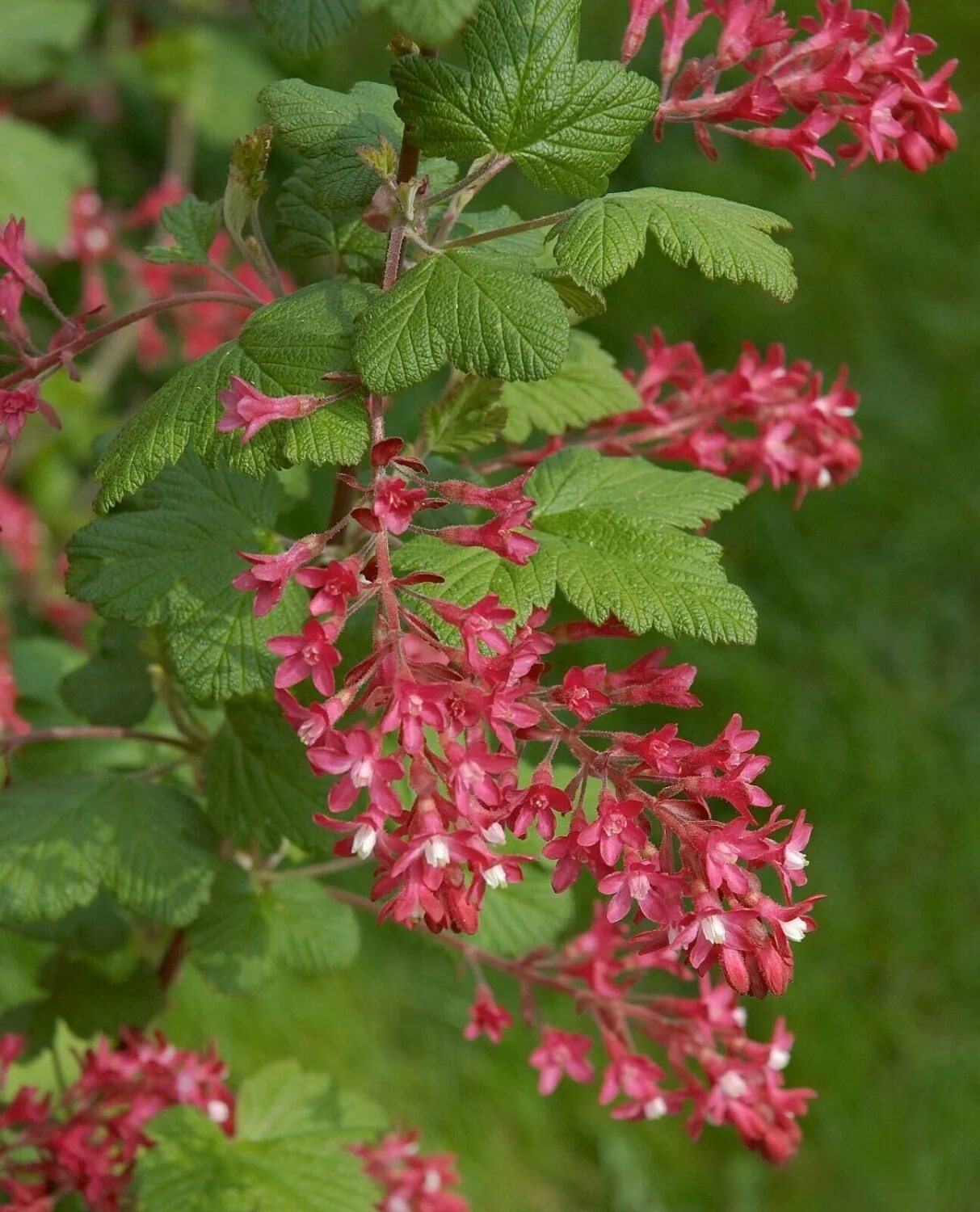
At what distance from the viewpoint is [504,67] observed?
119 centimetres

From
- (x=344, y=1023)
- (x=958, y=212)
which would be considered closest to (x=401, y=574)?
(x=344, y=1023)

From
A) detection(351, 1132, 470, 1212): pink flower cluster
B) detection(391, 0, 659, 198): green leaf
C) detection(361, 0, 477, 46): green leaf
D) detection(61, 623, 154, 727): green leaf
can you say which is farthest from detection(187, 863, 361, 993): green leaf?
detection(361, 0, 477, 46): green leaf

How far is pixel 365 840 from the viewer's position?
1.12 metres

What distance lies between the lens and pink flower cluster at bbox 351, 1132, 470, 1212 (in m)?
1.86

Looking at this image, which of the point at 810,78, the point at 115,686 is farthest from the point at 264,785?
the point at 810,78

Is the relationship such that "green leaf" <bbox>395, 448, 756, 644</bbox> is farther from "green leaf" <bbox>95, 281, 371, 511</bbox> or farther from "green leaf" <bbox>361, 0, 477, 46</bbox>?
"green leaf" <bbox>361, 0, 477, 46</bbox>

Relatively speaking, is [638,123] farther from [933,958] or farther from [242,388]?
[933,958]

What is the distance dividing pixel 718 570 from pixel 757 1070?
672mm

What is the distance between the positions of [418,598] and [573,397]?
0.48 meters

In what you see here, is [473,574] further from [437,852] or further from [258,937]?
[258,937]

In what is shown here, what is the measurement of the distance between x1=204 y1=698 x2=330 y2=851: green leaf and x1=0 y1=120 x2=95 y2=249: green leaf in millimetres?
2150

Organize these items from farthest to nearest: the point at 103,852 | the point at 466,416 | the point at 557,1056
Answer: the point at 557,1056 → the point at 103,852 → the point at 466,416

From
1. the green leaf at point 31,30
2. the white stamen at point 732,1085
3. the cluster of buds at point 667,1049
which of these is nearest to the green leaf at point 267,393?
the cluster of buds at point 667,1049

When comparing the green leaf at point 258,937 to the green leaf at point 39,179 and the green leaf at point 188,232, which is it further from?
the green leaf at point 39,179
